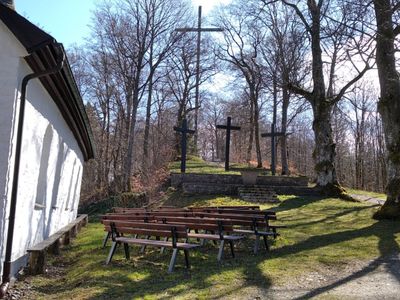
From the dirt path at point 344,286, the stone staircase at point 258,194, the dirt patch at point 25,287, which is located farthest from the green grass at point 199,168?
the dirt path at point 344,286

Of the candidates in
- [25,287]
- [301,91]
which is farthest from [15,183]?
[301,91]

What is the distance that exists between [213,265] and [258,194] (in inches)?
472

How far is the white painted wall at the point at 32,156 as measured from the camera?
22.4 ft

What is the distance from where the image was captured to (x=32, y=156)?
813 cm

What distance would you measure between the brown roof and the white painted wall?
0.17 m

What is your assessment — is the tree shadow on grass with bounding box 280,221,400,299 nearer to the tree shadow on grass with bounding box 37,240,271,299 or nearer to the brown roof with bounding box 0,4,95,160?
the tree shadow on grass with bounding box 37,240,271,299

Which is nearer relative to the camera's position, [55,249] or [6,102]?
[6,102]

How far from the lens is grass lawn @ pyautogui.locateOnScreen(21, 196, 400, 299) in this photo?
6.39 metres

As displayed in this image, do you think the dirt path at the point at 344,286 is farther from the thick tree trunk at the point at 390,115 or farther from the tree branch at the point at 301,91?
the tree branch at the point at 301,91

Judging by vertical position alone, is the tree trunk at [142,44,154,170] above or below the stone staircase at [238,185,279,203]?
above

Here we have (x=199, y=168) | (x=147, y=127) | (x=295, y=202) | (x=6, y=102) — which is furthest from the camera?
(x=147, y=127)

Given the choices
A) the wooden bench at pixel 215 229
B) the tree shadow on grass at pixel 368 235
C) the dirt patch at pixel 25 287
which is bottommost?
the dirt patch at pixel 25 287

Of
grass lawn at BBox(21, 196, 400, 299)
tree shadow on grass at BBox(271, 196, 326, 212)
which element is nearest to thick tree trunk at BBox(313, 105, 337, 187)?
tree shadow on grass at BBox(271, 196, 326, 212)

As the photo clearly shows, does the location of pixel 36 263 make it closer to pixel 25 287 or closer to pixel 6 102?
pixel 25 287
